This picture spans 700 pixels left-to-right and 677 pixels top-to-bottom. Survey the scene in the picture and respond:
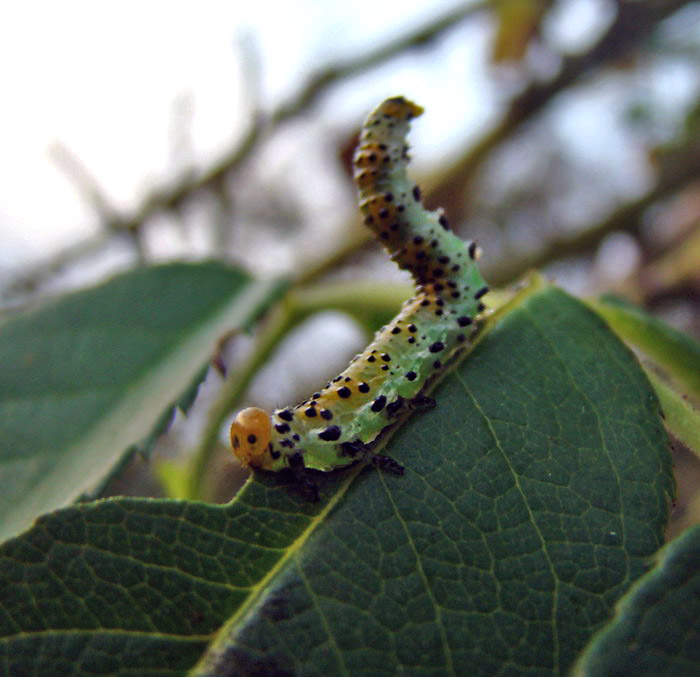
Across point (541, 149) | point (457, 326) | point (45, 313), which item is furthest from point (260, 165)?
point (457, 326)

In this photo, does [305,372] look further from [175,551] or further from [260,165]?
[175,551]

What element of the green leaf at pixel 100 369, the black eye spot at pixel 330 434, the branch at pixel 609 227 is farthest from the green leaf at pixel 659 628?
the branch at pixel 609 227

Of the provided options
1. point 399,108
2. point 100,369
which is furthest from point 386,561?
point 399,108

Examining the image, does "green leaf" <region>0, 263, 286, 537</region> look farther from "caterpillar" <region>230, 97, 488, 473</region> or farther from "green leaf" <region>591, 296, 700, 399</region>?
"green leaf" <region>591, 296, 700, 399</region>

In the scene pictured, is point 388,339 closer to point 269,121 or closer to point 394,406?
point 394,406

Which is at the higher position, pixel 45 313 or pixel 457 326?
pixel 45 313

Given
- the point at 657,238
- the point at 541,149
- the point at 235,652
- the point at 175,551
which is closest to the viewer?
the point at 235,652

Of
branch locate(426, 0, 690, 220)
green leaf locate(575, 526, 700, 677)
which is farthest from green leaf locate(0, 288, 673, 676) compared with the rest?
branch locate(426, 0, 690, 220)
